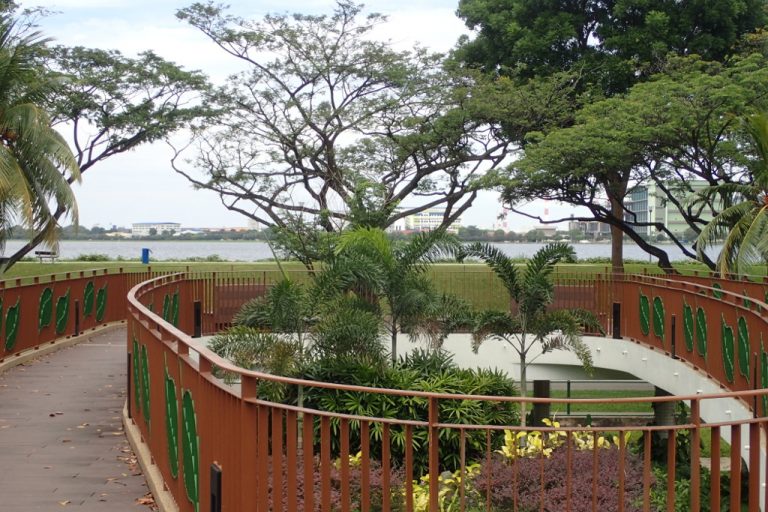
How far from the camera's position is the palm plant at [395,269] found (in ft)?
52.0

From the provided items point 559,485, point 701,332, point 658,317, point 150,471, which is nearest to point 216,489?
point 150,471

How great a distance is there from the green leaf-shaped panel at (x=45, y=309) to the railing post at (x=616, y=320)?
38.0 ft

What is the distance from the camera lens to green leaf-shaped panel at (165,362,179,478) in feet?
21.2

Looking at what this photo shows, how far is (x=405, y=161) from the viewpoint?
32.2 metres

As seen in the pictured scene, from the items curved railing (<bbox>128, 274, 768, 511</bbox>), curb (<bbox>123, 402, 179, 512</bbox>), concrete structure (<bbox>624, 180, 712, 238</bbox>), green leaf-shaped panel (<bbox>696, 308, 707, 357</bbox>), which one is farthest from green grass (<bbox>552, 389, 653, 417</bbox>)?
curb (<bbox>123, 402, 179, 512</bbox>)

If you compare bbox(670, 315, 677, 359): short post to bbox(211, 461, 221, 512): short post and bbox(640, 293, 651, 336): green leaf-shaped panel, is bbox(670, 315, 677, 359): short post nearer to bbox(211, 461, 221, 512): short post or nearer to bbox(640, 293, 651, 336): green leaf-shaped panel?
bbox(640, 293, 651, 336): green leaf-shaped panel

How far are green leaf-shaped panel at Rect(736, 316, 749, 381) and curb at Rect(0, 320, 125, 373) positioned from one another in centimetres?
987

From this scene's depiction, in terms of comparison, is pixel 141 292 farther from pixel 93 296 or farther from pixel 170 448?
pixel 93 296

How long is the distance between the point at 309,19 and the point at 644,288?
55.2 feet

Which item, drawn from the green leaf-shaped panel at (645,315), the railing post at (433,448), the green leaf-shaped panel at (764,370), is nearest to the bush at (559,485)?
the green leaf-shaped panel at (764,370)

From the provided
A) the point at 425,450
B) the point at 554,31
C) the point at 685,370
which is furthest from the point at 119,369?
the point at 554,31

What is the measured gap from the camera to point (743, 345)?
11.3 metres

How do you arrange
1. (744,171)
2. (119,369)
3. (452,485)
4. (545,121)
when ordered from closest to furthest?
(452,485) → (119,369) → (744,171) → (545,121)

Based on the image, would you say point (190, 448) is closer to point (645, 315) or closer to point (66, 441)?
point (66, 441)
